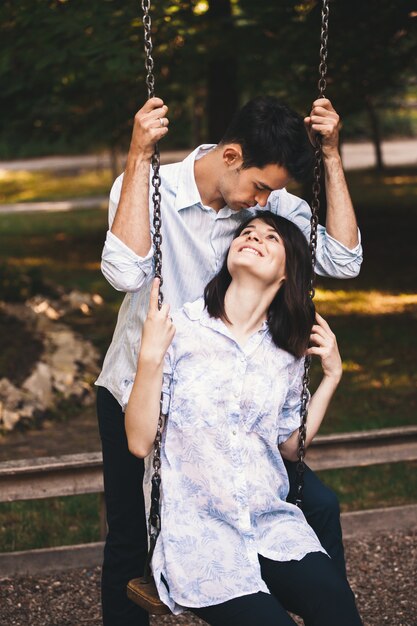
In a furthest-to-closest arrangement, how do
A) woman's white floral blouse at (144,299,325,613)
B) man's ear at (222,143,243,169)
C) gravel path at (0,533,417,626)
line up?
gravel path at (0,533,417,626)
man's ear at (222,143,243,169)
woman's white floral blouse at (144,299,325,613)

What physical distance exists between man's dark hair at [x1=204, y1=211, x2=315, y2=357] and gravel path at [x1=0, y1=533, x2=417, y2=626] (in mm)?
1773

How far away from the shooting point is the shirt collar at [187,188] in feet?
10.8

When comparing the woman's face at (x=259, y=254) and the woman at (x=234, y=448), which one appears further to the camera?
the woman's face at (x=259, y=254)

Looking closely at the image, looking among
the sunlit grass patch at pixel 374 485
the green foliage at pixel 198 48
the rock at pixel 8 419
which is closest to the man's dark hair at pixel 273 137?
the sunlit grass patch at pixel 374 485

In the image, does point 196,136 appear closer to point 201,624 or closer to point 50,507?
point 50,507

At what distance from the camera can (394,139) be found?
1449 inches

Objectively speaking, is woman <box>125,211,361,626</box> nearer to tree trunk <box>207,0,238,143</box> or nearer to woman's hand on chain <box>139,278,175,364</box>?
woman's hand on chain <box>139,278,175,364</box>

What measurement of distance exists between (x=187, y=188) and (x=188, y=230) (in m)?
0.14

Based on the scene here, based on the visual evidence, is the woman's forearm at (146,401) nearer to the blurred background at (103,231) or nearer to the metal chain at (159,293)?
the metal chain at (159,293)

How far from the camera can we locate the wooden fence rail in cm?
468

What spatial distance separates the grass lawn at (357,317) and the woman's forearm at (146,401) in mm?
2451

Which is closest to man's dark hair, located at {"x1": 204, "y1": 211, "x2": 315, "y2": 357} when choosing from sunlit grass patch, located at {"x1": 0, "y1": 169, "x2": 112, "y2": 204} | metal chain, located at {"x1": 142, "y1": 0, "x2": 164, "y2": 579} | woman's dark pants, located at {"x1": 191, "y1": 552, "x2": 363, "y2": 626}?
metal chain, located at {"x1": 142, "y1": 0, "x2": 164, "y2": 579}

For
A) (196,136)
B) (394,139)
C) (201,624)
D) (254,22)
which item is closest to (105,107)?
(254,22)

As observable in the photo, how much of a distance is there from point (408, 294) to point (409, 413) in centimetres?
433
